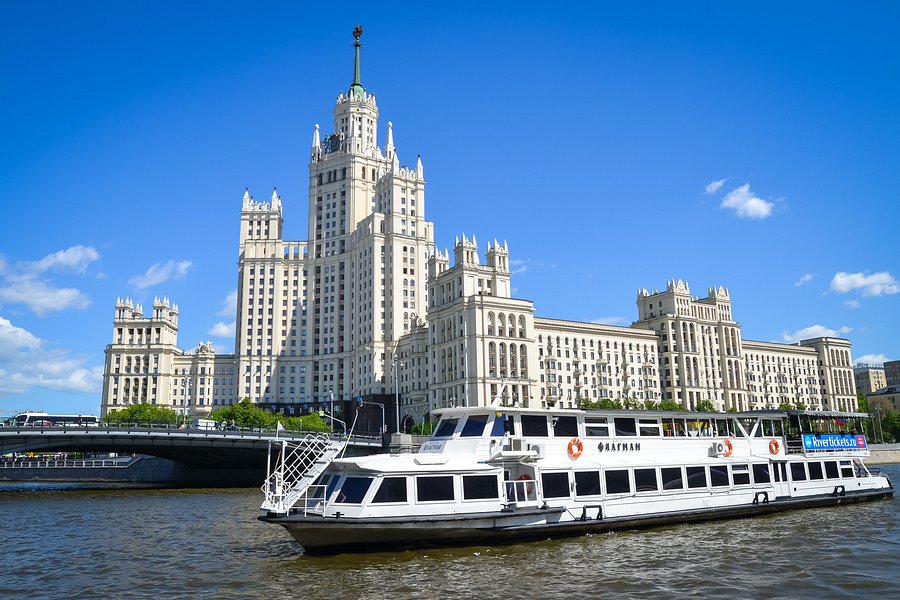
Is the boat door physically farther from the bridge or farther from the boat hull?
the bridge

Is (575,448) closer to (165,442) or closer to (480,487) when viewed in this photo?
(480,487)

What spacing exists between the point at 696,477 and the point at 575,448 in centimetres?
758

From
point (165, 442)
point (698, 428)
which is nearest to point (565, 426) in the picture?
point (698, 428)

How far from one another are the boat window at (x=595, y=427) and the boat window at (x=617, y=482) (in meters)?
2.38

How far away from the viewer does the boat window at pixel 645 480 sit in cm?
3738

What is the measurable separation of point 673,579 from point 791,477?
68.5 ft

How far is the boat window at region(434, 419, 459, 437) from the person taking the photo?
36750mm

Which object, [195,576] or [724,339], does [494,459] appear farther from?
[724,339]

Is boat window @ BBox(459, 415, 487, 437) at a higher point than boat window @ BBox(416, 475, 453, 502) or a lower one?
higher

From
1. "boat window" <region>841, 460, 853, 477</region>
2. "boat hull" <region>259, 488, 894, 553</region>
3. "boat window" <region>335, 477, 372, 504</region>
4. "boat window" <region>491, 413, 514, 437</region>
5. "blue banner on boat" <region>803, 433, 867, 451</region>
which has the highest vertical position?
"boat window" <region>491, 413, 514, 437</region>

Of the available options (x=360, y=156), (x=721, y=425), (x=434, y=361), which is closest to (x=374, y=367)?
(x=434, y=361)

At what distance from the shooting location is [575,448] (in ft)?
122

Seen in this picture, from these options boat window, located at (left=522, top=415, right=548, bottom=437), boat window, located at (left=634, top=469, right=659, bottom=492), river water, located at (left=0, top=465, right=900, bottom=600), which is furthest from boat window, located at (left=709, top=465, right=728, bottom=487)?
→ boat window, located at (left=522, top=415, right=548, bottom=437)

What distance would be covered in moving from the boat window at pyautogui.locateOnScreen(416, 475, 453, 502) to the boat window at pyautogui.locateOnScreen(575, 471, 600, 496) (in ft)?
23.0
